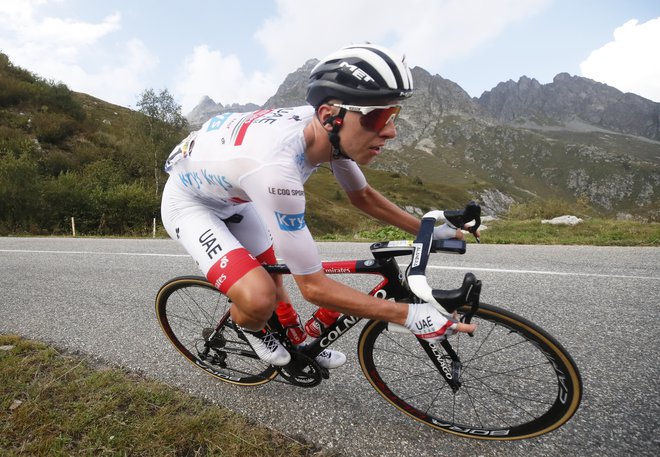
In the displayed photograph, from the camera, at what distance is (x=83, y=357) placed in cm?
313

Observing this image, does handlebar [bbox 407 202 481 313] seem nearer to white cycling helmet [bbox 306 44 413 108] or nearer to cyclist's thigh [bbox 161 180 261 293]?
white cycling helmet [bbox 306 44 413 108]

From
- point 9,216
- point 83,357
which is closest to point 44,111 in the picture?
point 9,216

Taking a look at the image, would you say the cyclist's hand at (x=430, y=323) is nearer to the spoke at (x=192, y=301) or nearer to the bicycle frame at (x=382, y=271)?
the bicycle frame at (x=382, y=271)

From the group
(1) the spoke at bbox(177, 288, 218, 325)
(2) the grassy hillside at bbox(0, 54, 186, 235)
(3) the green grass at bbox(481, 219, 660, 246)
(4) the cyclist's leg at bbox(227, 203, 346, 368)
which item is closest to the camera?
(4) the cyclist's leg at bbox(227, 203, 346, 368)

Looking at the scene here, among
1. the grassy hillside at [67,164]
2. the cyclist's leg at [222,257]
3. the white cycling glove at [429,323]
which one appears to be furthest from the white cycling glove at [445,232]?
the grassy hillside at [67,164]

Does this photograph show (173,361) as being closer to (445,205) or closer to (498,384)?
(498,384)

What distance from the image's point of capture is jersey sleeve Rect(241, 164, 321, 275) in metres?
1.75

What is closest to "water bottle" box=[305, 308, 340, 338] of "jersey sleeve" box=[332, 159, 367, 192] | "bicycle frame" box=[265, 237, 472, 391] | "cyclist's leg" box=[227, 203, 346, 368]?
"bicycle frame" box=[265, 237, 472, 391]

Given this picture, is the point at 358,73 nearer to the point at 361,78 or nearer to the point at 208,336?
the point at 361,78

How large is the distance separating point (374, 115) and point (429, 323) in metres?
1.09

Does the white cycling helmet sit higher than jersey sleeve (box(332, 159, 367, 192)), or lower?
higher

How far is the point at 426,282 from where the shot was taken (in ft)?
5.65

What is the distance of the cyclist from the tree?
34655 millimetres

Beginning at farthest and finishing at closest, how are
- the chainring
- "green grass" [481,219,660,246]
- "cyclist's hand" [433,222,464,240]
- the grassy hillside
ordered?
the grassy hillside
"green grass" [481,219,660,246]
the chainring
"cyclist's hand" [433,222,464,240]
